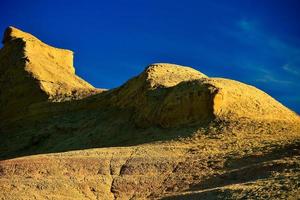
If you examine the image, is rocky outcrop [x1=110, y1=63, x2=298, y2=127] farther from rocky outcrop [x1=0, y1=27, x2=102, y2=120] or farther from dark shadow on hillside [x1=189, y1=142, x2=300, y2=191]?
rocky outcrop [x1=0, y1=27, x2=102, y2=120]

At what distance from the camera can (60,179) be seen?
992 inches

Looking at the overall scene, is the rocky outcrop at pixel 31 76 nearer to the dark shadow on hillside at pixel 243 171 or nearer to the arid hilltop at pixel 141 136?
the arid hilltop at pixel 141 136

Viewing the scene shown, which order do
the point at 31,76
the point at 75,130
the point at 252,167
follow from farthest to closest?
1. the point at 31,76
2. the point at 75,130
3. the point at 252,167

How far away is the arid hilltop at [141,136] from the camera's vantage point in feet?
77.8

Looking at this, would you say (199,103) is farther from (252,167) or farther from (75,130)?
(252,167)

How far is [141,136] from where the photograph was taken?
33.4m

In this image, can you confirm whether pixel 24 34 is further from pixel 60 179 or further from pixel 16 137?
pixel 60 179

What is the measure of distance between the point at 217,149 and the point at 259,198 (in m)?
8.87

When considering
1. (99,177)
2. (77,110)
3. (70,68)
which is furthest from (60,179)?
(70,68)

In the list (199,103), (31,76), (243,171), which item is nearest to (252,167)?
(243,171)

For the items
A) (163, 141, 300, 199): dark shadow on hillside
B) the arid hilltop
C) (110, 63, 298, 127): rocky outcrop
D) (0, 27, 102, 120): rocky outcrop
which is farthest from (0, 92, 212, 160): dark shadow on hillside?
(163, 141, 300, 199): dark shadow on hillside

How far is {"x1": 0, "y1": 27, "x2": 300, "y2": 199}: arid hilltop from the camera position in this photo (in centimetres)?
2372

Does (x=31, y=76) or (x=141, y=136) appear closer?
(x=141, y=136)

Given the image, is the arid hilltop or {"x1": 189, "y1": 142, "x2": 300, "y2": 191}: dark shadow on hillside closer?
{"x1": 189, "y1": 142, "x2": 300, "y2": 191}: dark shadow on hillside
